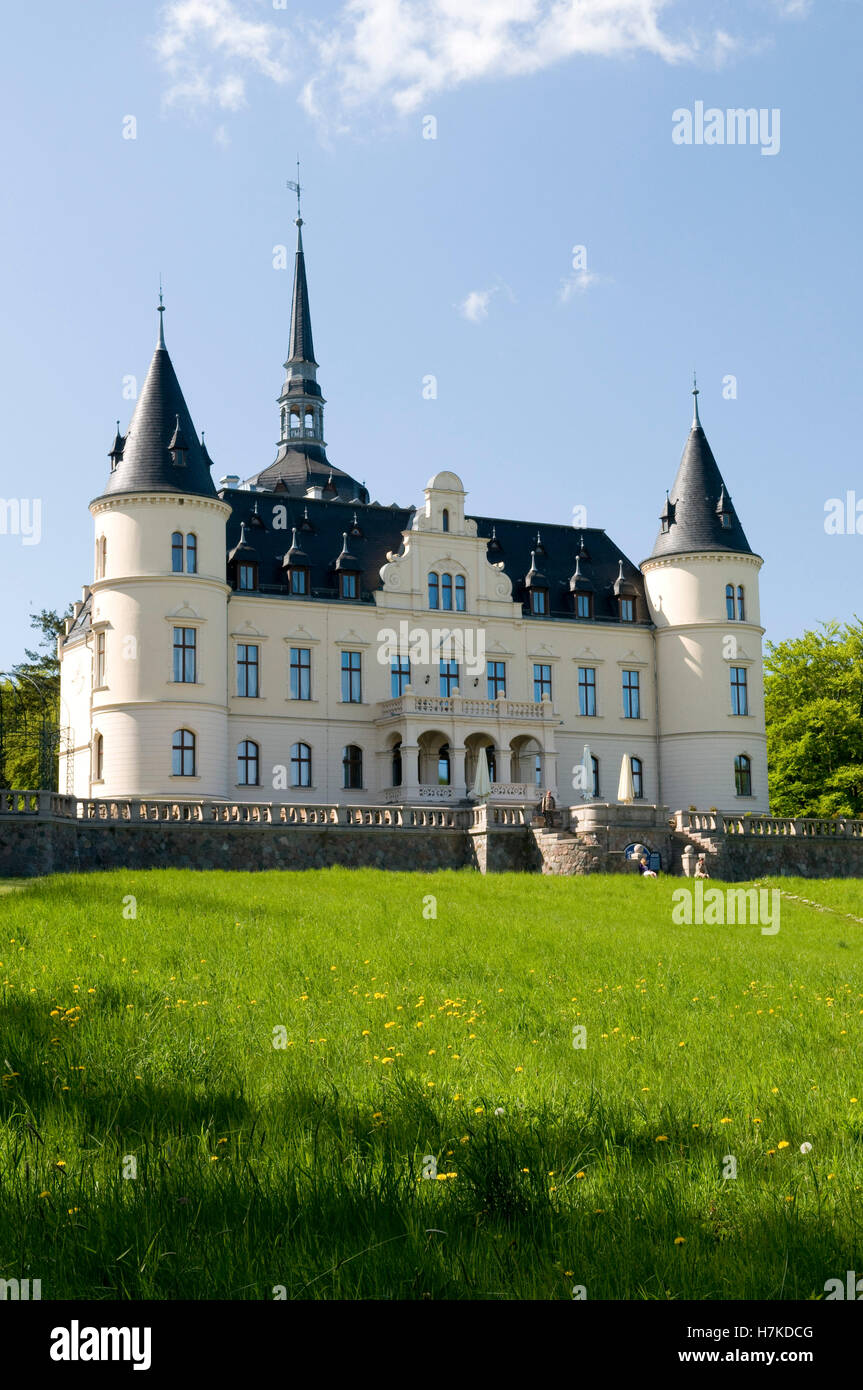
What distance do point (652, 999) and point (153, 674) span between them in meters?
32.9

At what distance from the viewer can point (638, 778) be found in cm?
5300

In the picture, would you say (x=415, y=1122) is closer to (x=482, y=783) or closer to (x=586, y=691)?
(x=482, y=783)

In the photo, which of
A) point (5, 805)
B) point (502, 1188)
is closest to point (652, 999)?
point (502, 1188)

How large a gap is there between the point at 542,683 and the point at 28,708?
30.0 meters

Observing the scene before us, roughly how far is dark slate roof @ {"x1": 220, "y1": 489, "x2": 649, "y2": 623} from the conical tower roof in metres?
3.98

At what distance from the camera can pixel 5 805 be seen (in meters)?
32.6

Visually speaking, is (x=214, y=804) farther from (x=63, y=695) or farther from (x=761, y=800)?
(x=761, y=800)

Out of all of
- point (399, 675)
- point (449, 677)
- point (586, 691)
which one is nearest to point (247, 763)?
point (399, 675)

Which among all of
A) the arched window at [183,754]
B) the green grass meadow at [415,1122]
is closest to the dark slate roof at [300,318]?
the arched window at [183,754]

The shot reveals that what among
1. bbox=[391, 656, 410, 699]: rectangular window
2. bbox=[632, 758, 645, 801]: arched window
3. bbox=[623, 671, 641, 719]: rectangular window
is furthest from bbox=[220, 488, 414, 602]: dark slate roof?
bbox=[632, 758, 645, 801]: arched window

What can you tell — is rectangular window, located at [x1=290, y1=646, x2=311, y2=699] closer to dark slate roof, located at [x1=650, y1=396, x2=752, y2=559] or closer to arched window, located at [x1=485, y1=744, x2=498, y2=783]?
arched window, located at [x1=485, y1=744, x2=498, y2=783]

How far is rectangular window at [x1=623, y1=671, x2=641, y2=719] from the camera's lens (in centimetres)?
5338

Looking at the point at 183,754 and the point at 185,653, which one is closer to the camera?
the point at 183,754

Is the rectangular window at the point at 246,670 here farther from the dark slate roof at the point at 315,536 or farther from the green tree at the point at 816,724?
the green tree at the point at 816,724
